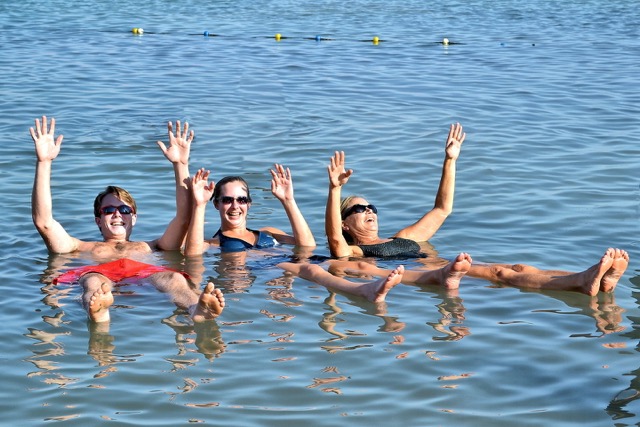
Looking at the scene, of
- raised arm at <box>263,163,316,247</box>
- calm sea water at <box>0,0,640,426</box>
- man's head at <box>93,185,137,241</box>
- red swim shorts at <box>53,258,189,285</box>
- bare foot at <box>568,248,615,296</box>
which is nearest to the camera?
calm sea water at <box>0,0,640,426</box>

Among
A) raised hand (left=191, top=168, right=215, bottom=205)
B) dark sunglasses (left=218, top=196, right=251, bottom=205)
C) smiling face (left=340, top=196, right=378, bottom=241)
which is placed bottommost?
smiling face (left=340, top=196, right=378, bottom=241)

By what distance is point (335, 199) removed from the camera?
8984 mm

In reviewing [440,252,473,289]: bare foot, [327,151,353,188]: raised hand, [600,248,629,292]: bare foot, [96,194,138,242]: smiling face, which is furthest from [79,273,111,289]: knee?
[600,248,629,292]: bare foot

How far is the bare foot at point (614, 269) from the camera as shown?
7809 mm

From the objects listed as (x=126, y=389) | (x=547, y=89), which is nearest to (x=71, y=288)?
(x=126, y=389)

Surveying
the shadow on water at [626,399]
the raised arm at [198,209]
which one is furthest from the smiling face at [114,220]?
the shadow on water at [626,399]

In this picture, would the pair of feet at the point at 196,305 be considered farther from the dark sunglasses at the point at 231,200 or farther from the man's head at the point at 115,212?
the dark sunglasses at the point at 231,200

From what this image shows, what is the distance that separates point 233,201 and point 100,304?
238 cm

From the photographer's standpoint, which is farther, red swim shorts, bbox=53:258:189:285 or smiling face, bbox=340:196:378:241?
smiling face, bbox=340:196:378:241

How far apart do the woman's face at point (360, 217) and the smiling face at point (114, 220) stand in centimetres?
195

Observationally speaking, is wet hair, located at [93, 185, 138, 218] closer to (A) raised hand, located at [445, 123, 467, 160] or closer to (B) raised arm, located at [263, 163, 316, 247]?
(B) raised arm, located at [263, 163, 316, 247]

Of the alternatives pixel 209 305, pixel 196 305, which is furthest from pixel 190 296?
pixel 209 305

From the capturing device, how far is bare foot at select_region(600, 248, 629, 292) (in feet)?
25.6

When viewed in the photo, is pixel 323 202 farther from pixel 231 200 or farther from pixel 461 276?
pixel 461 276
